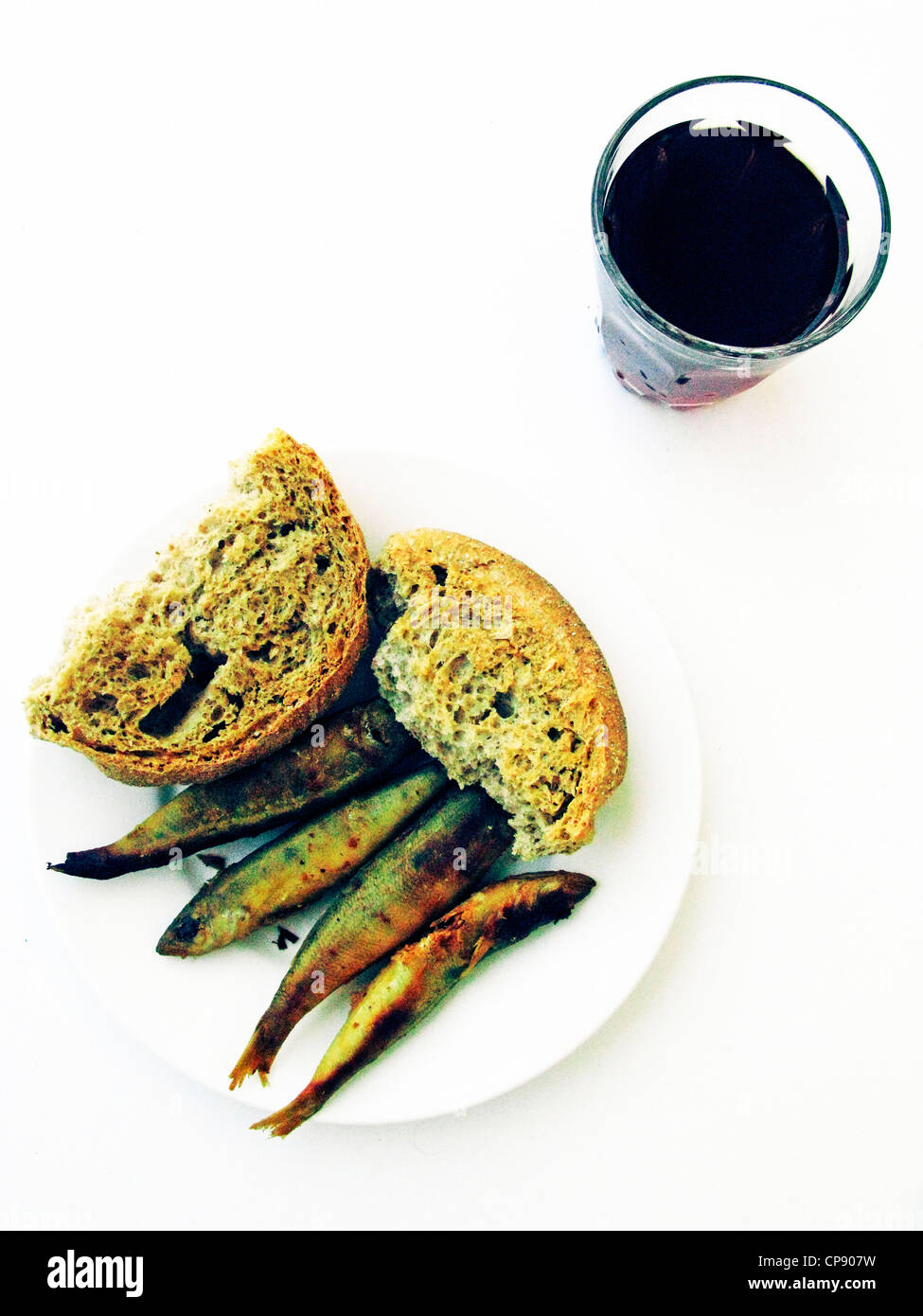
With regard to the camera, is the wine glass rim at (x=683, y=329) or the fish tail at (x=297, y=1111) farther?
the fish tail at (x=297, y=1111)

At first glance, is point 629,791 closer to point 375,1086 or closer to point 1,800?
point 375,1086

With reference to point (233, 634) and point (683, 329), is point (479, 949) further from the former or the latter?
point (683, 329)

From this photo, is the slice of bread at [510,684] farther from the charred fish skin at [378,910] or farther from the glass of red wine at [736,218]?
the glass of red wine at [736,218]

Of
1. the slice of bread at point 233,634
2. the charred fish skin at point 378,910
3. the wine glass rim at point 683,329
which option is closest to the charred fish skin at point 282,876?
the charred fish skin at point 378,910

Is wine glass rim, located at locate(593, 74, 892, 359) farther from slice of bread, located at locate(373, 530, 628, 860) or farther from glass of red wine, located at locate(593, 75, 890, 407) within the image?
slice of bread, located at locate(373, 530, 628, 860)

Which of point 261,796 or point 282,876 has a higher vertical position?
point 261,796

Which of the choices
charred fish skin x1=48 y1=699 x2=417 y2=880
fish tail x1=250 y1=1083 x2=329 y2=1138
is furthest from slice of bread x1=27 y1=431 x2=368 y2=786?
fish tail x1=250 y1=1083 x2=329 y2=1138

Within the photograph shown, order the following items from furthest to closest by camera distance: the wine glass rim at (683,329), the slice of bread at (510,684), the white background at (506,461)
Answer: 1. the white background at (506,461)
2. the slice of bread at (510,684)
3. the wine glass rim at (683,329)

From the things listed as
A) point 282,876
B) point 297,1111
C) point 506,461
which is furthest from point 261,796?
point 506,461
